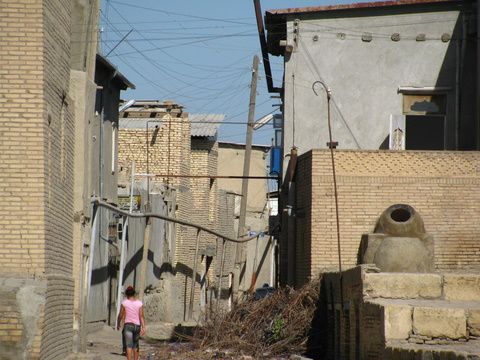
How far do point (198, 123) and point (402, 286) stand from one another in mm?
24604

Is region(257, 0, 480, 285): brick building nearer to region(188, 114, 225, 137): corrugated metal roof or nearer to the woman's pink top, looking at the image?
the woman's pink top

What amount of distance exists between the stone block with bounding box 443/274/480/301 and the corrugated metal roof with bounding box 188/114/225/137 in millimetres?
22456

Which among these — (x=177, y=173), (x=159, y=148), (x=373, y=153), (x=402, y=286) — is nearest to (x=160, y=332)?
(x=373, y=153)

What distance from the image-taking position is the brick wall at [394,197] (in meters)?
20.7

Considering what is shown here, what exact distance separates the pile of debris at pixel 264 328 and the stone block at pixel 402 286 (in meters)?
4.36

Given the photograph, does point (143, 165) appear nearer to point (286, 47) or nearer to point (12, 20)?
point (286, 47)

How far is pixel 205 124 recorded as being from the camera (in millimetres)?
39719

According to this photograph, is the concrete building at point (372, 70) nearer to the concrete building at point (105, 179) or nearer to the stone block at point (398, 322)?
the concrete building at point (105, 179)

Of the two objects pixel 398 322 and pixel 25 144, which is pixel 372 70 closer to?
pixel 398 322

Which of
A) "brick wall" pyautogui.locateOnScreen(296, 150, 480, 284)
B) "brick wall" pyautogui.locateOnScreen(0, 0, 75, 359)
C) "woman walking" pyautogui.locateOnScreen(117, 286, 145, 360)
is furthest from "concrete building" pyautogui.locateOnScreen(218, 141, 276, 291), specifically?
"brick wall" pyautogui.locateOnScreen(0, 0, 75, 359)

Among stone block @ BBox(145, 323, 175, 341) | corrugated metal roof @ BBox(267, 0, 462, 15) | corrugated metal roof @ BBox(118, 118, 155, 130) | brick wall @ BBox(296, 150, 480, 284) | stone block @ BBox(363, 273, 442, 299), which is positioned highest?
corrugated metal roof @ BBox(267, 0, 462, 15)

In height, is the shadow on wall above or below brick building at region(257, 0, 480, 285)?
below

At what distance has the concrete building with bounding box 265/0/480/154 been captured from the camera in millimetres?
24328

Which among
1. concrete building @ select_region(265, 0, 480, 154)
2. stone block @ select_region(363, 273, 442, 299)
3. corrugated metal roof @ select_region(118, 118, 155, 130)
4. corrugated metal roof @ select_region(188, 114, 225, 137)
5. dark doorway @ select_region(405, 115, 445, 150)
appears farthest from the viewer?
corrugated metal roof @ select_region(188, 114, 225, 137)
